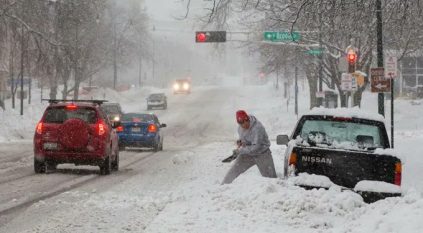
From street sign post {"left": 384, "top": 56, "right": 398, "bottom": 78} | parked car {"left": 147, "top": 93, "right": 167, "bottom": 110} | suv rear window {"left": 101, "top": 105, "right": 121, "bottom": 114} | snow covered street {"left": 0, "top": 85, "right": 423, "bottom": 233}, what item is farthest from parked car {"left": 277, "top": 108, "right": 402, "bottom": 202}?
parked car {"left": 147, "top": 93, "right": 167, "bottom": 110}

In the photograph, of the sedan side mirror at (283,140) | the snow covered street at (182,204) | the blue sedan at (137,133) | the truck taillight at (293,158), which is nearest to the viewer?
the snow covered street at (182,204)

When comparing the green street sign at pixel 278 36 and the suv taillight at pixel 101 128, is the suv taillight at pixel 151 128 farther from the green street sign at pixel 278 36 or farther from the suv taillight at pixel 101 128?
the suv taillight at pixel 101 128

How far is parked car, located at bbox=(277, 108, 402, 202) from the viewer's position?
982 cm

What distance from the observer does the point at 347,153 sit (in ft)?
32.3

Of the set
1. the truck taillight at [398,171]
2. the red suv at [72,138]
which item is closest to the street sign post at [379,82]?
the red suv at [72,138]

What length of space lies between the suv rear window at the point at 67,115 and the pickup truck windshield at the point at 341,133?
22.4 ft

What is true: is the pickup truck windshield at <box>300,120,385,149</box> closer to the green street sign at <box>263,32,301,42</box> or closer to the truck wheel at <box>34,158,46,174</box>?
the truck wheel at <box>34,158,46,174</box>

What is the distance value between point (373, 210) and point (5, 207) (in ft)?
17.8

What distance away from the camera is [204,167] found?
61.3 feet

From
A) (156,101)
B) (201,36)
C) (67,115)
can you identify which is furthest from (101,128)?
(156,101)

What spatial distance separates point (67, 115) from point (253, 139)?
575 cm

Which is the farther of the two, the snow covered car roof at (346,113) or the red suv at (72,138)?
the red suv at (72,138)

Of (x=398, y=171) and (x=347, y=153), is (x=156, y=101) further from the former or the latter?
(x=398, y=171)

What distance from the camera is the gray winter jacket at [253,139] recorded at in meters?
12.0
